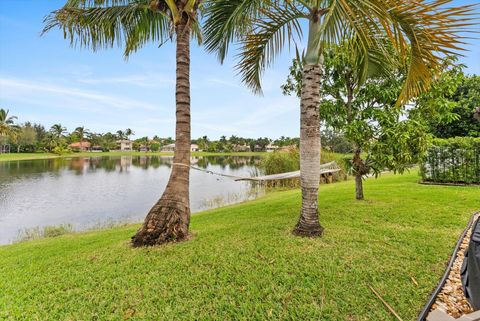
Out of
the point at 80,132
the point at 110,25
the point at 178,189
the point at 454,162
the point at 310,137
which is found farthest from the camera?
the point at 80,132

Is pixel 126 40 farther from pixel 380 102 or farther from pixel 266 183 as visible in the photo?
pixel 266 183

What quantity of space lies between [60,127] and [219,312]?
60.5 meters

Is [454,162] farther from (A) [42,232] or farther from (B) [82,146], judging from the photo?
(B) [82,146]

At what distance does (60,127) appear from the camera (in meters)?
48.8

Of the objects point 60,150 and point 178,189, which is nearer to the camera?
point 178,189

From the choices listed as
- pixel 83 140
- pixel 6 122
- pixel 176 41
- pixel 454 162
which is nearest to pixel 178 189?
pixel 176 41

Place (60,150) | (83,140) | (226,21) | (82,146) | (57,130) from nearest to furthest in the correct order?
1. (226,21)
2. (60,150)
3. (57,130)
4. (82,146)
5. (83,140)

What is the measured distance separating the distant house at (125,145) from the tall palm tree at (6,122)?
105 feet

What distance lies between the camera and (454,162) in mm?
5977

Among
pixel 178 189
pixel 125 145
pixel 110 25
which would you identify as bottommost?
pixel 178 189

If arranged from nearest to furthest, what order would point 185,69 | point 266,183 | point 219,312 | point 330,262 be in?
point 219,312 < point 330,262 < point 185,69 < point 266,183

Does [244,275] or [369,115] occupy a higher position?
[369,115]

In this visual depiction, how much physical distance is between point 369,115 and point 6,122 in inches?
1857

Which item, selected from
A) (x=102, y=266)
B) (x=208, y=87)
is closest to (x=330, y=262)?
(x=102, y=266)
